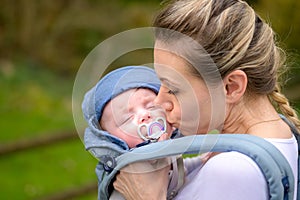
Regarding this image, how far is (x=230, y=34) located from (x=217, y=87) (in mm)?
156

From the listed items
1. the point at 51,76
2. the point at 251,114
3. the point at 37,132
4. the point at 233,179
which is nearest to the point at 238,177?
the point at 233,179

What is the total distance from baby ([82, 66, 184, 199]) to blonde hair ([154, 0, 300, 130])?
0.85 ft

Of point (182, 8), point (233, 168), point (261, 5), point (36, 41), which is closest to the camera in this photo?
point (233, 168)

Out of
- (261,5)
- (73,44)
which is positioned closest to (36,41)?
(73,44)

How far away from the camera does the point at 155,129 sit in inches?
83.4

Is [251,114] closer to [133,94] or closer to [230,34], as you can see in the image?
[230,34]

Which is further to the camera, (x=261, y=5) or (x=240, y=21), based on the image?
(x=261, y=5)

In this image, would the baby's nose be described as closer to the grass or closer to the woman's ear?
the woman's ear

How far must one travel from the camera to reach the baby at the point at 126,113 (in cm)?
212

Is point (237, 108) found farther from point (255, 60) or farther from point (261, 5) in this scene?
point (261, 5)

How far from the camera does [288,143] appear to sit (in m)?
2.04

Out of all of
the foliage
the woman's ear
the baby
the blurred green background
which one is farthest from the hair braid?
the foliage

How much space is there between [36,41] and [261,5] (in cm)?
350

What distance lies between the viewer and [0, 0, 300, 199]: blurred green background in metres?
6.21
